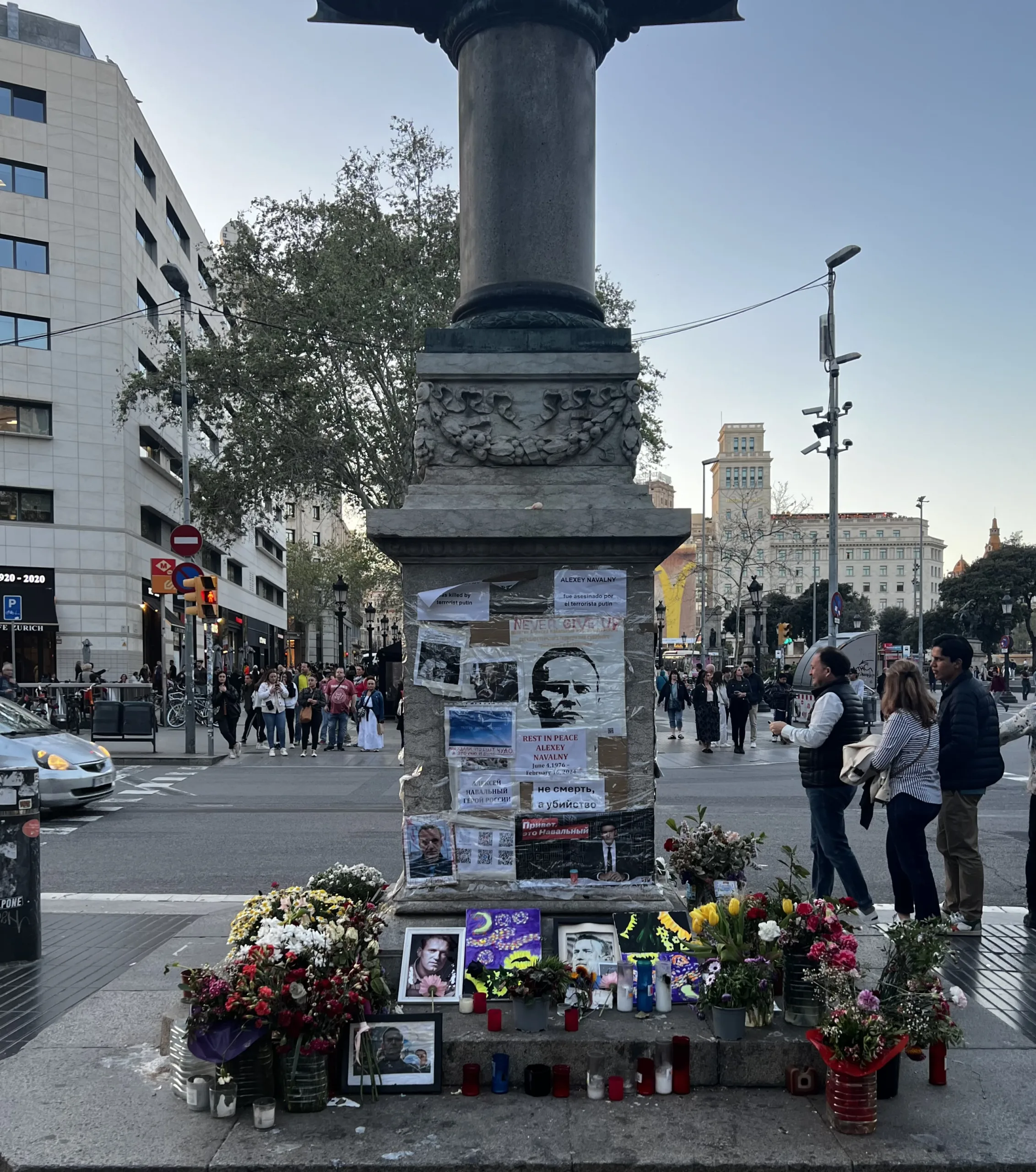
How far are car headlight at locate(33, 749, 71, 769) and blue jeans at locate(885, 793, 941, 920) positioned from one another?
9.97m

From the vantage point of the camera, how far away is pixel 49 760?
12500 millimetres

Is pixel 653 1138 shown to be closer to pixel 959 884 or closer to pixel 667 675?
pixel 959 884

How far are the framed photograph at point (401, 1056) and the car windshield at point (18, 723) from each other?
9902 mm

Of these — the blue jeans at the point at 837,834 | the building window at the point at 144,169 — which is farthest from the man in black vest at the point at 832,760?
the building window at the point at 144,169

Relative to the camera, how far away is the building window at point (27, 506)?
36125 millimetres

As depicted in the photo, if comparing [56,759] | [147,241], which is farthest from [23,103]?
[56,759]

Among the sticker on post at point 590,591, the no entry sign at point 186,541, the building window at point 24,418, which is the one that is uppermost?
the building window at point 24,418

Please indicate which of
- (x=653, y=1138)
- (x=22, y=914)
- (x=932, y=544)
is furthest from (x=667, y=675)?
(x=932, y=544)

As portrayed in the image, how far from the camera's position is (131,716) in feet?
69.9

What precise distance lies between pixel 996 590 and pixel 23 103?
73.9 meters

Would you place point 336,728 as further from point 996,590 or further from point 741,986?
point 996,590

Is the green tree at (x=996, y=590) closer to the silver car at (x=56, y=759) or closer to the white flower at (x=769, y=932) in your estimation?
the silver car at (x=56, y=759)

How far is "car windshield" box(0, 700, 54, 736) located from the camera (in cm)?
1267

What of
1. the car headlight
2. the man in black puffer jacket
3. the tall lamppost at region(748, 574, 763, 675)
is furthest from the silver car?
the tall lamppost at region(748, 574, 763, 675)
